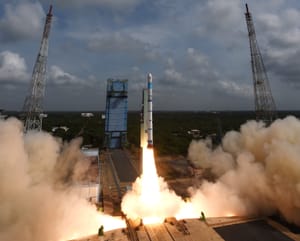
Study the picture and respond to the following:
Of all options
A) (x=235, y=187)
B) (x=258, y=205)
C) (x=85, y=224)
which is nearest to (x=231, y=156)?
(x=235, y=187)

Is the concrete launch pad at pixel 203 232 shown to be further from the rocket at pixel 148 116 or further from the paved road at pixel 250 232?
the rocket at pixel 148 116

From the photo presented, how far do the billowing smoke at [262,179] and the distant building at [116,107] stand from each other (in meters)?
22.9

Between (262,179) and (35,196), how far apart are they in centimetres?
1507

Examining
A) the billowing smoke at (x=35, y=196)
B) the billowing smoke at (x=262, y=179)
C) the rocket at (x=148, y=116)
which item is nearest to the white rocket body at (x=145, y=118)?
the rocket at (x=148, y=116)

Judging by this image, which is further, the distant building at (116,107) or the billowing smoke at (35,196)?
the distant building at (116,107)

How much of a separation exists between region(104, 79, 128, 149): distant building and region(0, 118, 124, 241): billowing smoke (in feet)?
73.9

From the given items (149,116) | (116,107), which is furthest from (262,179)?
(116,107)

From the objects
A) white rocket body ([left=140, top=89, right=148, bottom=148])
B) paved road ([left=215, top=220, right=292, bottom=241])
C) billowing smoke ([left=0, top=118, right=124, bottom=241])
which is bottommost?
paved road ([left=215, top=220, right=292, bottom=241])

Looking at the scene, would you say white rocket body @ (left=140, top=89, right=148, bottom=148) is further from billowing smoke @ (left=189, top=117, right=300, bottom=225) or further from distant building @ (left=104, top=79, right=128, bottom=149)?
distant building @ (left=104, top=79, right=128, bottom=149)

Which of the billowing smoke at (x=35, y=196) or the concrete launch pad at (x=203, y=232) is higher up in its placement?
the billowing smoke at (x=35, y=196)

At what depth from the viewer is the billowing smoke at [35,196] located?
13.1 meters

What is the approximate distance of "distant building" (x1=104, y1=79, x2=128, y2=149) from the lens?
40469 mm

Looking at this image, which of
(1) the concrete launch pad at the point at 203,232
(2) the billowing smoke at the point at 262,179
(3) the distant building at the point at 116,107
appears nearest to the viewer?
(1) the concrete launch pad at the point at 203,232

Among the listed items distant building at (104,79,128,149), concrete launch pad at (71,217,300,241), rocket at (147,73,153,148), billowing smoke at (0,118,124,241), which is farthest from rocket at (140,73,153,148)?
distant building at (104,79,128,149)
